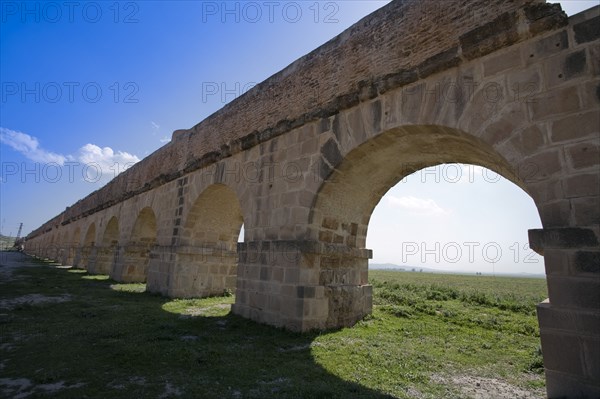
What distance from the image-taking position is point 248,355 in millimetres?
4020

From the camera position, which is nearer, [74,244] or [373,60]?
[373,60]

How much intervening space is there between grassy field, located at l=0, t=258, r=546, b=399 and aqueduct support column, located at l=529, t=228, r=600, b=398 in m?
0.80

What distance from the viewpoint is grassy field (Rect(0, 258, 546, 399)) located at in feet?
10.0

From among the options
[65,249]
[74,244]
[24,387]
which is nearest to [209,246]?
[24,387]

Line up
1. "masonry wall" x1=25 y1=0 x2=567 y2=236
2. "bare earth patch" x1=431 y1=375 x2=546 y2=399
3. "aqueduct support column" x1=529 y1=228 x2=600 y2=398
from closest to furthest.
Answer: "aqueduct support column" x1=529 y1=228 x2=600 y2=398 → "bare earth patch" x1=431 y1=375 x2=546 y2=399 → "masonry wall" x1=25 y1=0 x2=567 y2=236

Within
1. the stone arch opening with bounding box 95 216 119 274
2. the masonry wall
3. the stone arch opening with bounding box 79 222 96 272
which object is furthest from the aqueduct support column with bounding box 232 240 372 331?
the stone arch opening with bounding box 79 222 96 272

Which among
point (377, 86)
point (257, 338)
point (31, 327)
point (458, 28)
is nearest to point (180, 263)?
point (31, 327)

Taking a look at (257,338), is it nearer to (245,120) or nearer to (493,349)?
(493,349)

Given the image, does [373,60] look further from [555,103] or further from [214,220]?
[214,220]

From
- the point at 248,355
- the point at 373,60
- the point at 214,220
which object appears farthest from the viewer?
the point at 214,220

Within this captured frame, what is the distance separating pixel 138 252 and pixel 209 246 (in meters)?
4.57

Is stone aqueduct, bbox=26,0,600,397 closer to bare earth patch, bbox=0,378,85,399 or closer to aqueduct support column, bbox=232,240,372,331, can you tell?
aqueduct support column, bbox=232,240,372,331

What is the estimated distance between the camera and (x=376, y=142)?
4.84 metres

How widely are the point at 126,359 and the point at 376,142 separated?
13.2ft
